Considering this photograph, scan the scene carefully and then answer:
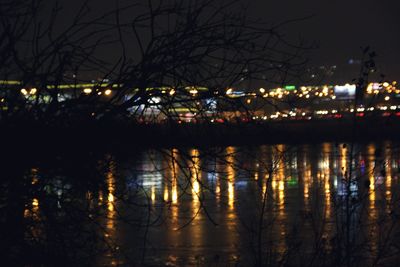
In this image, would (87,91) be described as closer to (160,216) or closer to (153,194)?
(160,216)

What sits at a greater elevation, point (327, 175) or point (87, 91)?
point (87, 91)

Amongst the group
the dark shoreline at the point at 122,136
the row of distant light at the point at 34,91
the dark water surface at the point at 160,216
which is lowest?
the dark water surface at the point at 160,216

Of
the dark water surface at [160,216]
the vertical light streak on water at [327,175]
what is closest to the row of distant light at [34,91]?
the dark water surface at [160,216]

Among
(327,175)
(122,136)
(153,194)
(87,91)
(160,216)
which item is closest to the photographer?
(122,136)

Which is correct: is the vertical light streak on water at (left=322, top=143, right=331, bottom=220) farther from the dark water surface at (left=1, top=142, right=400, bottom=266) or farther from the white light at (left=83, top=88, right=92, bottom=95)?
the white light at (left=83, top=88, right=92, bottom=95)

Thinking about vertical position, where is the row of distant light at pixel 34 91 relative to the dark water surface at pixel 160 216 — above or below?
above

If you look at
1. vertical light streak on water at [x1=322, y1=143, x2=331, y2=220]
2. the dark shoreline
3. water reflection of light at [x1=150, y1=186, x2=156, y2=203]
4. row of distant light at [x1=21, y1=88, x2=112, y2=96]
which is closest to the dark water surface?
the dark shoreline

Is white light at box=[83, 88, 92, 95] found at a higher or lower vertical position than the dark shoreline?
higher

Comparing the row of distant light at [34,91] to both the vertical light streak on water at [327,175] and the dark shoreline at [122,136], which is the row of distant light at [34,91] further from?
the vertical light streak on water at [327,175]

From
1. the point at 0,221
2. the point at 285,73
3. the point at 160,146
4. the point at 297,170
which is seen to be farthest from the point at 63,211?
the point at 297,170

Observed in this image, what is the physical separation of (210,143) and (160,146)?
0.41m

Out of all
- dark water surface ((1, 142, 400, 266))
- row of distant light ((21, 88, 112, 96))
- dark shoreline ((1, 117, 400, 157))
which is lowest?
dark water surface ((1, 142, 400, 266))

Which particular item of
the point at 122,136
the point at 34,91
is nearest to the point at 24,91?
the point at 34,91

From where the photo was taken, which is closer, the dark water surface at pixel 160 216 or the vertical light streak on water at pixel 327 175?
the dark water surface at pixel 160 216
